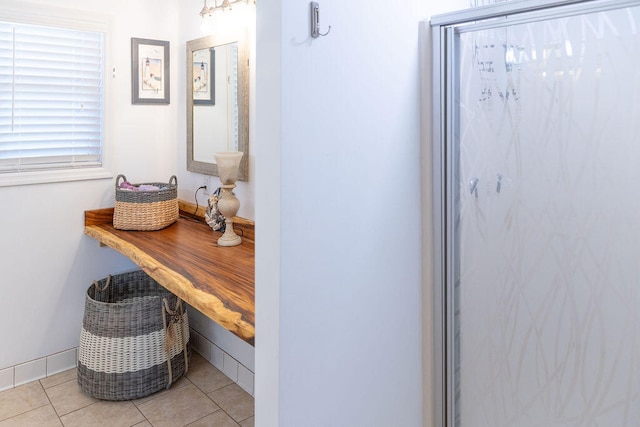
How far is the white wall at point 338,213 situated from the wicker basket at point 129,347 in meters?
1.30

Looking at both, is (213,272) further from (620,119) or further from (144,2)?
(144,2)

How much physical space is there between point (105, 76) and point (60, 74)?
21 cm

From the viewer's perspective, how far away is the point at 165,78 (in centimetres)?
276

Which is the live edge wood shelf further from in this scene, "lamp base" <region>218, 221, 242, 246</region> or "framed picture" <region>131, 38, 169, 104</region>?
"framed picture" <region>131, 38, 169, 104</region>

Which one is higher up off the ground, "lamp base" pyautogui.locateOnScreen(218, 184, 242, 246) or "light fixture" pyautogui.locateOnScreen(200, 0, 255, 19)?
"light fixture" pyautogui.locateOnScreen(200, 0, 255, 19)

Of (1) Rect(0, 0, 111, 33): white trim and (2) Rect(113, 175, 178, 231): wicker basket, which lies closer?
(1) Rect(0, 0, 111, 33): white trim

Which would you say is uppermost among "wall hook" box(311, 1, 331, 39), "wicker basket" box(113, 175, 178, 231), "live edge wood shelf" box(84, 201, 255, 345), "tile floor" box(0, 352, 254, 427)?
"wall hook" box(311, 1, 331, 39)

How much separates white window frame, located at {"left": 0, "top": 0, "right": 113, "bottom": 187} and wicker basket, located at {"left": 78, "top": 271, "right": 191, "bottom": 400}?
66 cm

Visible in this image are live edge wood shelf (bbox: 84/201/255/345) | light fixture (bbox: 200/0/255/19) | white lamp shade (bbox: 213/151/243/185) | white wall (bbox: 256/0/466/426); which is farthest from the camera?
light fixture (bbox: 200/0/255/19)

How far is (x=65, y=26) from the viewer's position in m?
2.42

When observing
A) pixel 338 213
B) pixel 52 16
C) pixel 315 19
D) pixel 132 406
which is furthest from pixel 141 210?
pixel 315 19

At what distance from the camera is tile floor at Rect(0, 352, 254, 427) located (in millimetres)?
2172

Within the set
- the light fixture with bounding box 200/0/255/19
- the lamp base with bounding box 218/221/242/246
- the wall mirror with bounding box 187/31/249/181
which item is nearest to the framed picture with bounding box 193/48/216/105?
the wall mirror with bounding box 187/31/249/181

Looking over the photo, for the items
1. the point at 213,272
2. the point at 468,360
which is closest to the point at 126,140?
the point at 213,272
